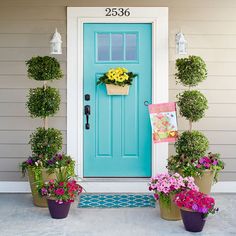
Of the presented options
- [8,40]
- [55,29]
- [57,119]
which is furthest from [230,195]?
[8,40]

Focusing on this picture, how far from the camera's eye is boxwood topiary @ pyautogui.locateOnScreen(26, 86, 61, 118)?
5.04 meters

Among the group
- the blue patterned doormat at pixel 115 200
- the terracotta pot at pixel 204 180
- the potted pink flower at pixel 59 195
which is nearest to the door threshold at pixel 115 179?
the blue patterned doormat at pixel 115 200

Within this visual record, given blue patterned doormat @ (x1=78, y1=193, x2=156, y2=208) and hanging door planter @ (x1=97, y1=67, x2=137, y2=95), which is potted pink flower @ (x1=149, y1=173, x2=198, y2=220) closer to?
blue patterned doormat @ (x1=78, y1=193, x2=156, y2=208)

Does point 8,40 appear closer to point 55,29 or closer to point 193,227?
point 55,29

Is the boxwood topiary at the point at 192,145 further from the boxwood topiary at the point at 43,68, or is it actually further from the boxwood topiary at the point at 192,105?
the boxwood topiary at the point at 43,68

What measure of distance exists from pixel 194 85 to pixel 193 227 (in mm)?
1627

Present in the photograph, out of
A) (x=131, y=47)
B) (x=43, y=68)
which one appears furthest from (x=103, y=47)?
(x=43, y=68)

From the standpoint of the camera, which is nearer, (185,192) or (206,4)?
(185,192)

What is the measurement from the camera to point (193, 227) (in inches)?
165

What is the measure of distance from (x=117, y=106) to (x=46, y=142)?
1.00 meters

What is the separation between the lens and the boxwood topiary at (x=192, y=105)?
16.5 ft

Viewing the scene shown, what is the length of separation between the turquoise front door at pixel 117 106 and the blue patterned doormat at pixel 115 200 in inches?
12.8

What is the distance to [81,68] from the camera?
556 cm

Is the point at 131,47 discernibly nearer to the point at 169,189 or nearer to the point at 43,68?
the point at 43,68
